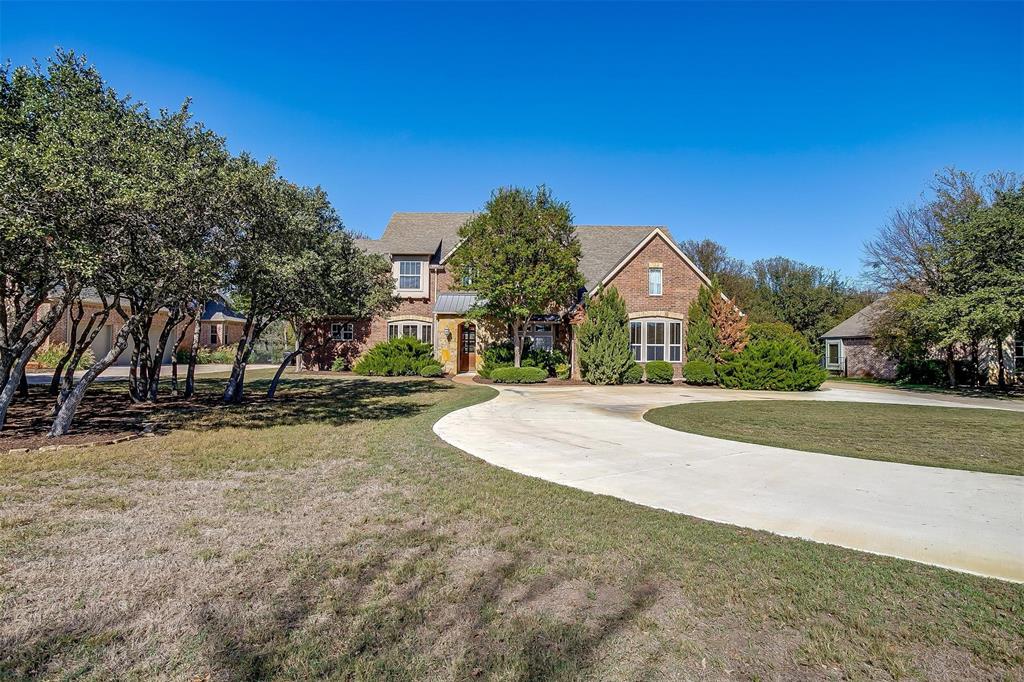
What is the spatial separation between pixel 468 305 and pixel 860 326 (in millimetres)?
25710

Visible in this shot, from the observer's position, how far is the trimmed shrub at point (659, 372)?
22.7 m

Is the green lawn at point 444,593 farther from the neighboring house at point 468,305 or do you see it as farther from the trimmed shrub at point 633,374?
the neighboring house at point 468,305

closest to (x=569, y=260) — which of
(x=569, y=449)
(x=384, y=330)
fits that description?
(x=384, y=330)

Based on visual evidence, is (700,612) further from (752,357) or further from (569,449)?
(752,357)

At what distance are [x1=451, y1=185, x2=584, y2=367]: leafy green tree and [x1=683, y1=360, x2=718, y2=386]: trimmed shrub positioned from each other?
6351mm

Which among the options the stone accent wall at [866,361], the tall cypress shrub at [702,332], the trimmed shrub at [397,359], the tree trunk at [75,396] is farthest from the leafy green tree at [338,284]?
the stone accent wall at [866,361]

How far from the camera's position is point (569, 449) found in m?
8.42

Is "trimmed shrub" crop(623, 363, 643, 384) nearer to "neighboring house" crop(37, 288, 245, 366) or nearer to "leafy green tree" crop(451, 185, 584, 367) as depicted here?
"leafy green tree" crop(451, 185, 584, 367)

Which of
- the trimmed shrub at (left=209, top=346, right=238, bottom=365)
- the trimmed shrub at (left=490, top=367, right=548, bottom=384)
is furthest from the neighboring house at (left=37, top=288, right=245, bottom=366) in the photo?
the trimmed shrub at (left=490, top=367, right=548, bottom=384)

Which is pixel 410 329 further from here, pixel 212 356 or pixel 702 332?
pixel 212 356

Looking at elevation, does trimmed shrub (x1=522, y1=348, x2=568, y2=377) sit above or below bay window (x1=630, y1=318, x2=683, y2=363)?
below

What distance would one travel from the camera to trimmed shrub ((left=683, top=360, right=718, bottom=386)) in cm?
2194

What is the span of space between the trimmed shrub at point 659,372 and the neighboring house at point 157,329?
69.3ft

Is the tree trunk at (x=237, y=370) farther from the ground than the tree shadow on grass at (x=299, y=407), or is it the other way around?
the tree trunk at (x=237, y=370)
